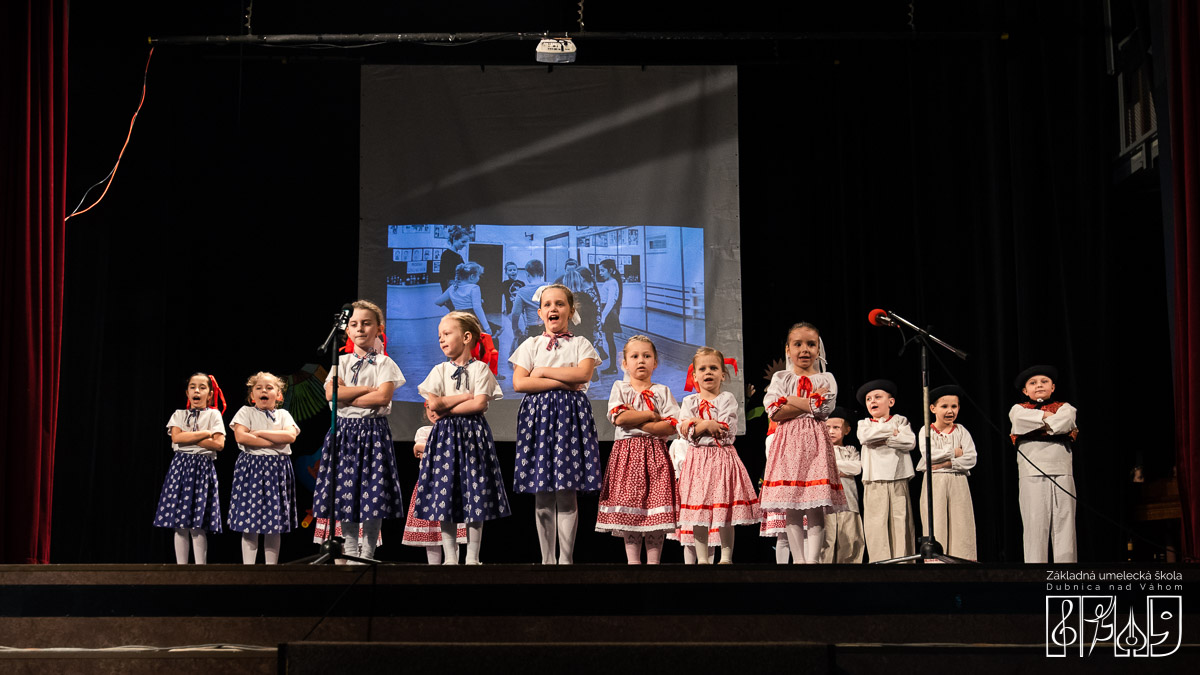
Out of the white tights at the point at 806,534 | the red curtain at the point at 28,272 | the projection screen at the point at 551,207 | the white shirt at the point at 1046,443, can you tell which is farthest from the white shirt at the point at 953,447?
the red curtain at the point at 28,272

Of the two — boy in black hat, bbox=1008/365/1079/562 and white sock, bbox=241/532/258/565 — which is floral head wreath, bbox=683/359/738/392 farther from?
white sock, bbox=241/532/258/565

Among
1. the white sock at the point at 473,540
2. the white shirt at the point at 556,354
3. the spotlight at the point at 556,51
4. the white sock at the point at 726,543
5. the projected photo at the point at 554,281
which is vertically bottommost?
the white sock at the point at 726,543

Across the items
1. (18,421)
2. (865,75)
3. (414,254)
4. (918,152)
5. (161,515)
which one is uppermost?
(865,75)

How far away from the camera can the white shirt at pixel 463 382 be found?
5098 millimetres

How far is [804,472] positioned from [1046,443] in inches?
74.6

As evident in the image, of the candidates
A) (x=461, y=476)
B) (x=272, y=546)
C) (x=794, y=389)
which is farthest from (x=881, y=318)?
(x=272, y=546)

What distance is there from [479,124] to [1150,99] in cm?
456

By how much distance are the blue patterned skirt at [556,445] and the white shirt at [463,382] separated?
0.21 meters

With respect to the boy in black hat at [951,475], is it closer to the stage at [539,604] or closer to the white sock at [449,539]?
the white sock at [449,539]

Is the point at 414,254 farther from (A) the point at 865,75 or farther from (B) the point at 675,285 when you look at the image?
(A) the point at 865,75

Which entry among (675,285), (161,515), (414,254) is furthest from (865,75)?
(161,515)

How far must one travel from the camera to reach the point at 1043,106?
692 cm

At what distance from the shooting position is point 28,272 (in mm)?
4473

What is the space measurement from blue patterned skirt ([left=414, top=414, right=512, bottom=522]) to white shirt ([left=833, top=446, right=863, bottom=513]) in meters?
3.13
